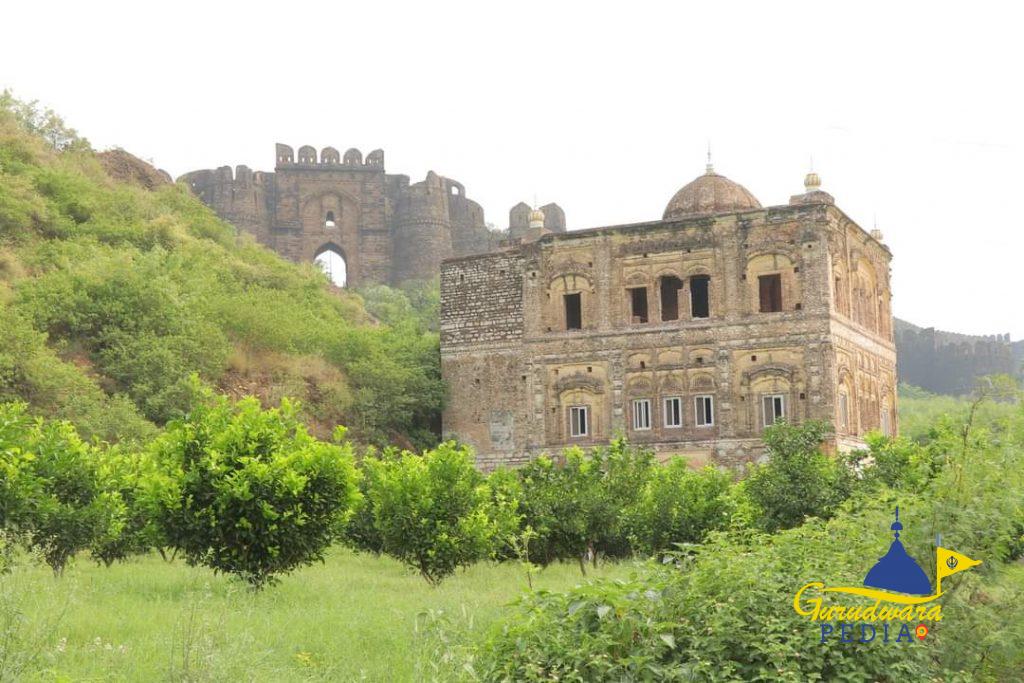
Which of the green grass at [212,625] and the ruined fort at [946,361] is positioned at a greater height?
the ruined fort at [946,361]

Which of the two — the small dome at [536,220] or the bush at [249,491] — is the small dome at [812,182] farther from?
the bush at [249,491]

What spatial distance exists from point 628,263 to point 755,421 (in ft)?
18.3

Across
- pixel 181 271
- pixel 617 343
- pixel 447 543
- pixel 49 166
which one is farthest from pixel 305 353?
pixel 447 543

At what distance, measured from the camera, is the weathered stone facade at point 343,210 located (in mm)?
59875

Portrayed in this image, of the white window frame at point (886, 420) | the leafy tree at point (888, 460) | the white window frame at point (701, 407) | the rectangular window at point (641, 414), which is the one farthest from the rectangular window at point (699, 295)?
the leafy tree at point (888, 460)

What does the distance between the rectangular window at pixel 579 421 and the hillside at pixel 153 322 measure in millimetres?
3948

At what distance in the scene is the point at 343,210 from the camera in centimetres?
6116

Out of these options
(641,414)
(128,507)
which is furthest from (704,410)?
(128,507)

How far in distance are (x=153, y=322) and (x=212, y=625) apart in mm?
20168

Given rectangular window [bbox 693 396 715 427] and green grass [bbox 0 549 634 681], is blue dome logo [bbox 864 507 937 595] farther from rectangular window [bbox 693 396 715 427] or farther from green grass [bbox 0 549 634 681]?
rectangular window [bbox 693 396 715 427]

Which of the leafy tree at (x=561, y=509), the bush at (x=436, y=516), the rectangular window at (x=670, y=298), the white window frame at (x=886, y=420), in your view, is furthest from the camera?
the white window frame at (x=886, y=420)

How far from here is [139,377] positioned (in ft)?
81.5

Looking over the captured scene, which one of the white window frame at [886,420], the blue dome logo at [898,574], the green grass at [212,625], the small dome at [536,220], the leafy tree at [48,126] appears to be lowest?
the green grass at [212,625]

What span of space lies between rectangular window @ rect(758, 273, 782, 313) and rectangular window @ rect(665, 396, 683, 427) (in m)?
3.37
